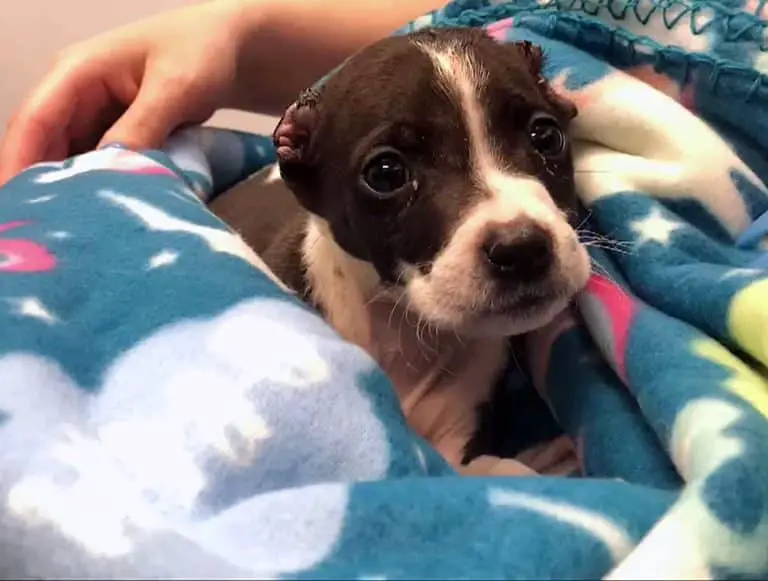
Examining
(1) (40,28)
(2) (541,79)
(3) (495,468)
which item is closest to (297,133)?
(2) (541,79)

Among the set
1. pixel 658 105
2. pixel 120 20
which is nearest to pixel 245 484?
pixel 658 105

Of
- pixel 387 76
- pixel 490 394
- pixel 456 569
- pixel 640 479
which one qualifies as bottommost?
pixel 490 394

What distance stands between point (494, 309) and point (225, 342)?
0.31 meters

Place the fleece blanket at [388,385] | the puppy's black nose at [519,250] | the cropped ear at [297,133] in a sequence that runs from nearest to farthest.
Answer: the fleece blanket at [388,385], the puppy's black nose at [519,250], the cropped ear at [297,133]

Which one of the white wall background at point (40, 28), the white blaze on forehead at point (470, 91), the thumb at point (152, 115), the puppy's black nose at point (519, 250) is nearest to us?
the puppy's black nose at point (519, 250)

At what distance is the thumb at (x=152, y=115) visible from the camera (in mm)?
1527

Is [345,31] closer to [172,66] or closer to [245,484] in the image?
[172,66]

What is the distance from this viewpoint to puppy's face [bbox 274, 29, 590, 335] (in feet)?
3.44

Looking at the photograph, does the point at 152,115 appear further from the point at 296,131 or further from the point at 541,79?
the point at 541,79

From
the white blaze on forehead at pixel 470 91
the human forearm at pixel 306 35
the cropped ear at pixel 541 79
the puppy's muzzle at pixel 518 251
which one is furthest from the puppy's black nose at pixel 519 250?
the human forearm at pixel 306 35

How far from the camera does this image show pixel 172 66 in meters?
1.60

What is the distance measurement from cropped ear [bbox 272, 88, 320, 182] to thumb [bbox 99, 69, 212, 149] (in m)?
0.31

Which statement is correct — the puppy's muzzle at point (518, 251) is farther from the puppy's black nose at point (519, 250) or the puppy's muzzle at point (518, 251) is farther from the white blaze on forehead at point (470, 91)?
the white blaze on forehead at point (470, 91)

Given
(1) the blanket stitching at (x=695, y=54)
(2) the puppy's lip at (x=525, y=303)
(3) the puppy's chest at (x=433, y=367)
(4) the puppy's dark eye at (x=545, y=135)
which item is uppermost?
(1) the blanket stitching at (x=695, y=54)
